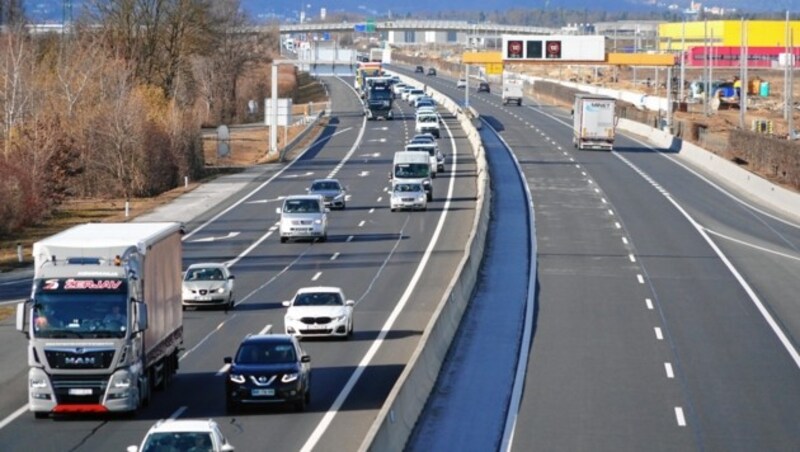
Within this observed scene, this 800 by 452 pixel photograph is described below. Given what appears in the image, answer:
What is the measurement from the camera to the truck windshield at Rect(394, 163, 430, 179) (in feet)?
220

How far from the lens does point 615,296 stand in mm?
42312

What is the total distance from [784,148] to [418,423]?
195ft

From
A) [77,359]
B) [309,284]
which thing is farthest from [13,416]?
[309,284]

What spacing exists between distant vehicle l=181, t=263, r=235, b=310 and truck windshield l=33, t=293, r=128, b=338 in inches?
539

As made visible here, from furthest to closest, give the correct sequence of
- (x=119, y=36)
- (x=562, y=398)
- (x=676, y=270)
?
(x=119, y=36), (x=676, y=270), (x=562, y=398)

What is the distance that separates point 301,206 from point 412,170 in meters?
13.2

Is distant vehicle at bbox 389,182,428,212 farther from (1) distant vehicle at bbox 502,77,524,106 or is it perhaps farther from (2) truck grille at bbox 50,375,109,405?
(1) distant vehicle at bbox 502,77,524,106

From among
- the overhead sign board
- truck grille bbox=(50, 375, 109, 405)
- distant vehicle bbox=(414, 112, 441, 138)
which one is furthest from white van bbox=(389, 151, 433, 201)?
the overhead sign board

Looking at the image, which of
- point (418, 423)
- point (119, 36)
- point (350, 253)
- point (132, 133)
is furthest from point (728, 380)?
point (119, 36)

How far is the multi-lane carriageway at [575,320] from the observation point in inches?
1006

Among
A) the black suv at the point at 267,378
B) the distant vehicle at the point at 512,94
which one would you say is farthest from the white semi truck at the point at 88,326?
the distant vehicle at the point at 512,94

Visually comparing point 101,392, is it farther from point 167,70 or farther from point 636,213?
point 167,70

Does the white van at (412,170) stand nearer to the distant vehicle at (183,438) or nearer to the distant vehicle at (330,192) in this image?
the distant vehicle at (330,192)

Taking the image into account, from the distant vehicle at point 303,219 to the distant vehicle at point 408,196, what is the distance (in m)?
9.16
